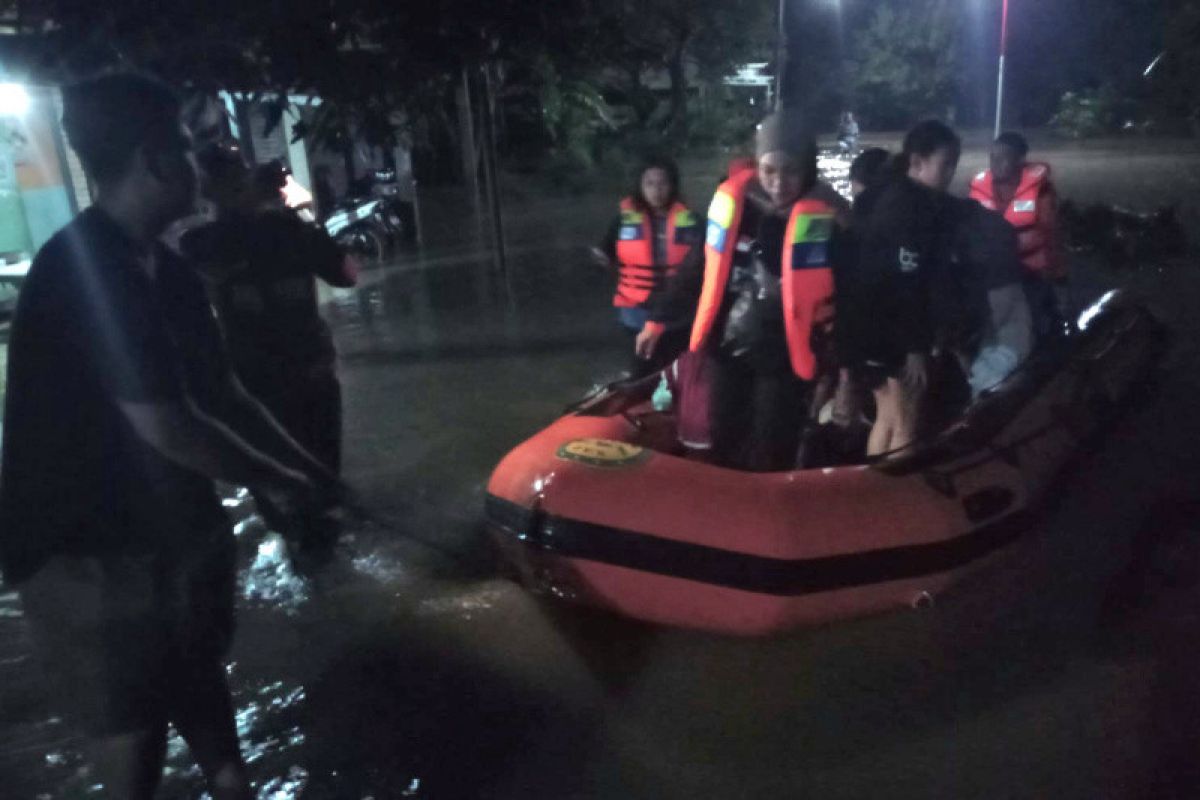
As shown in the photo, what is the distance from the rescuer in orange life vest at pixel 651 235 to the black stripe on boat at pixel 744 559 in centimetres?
158

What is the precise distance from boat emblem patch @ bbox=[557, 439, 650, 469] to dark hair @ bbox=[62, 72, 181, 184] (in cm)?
221

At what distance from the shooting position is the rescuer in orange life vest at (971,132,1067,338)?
19.1 feet

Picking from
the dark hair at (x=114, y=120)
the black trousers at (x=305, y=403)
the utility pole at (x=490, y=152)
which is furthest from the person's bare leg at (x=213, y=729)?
the utility pole at (x=490, y=152)

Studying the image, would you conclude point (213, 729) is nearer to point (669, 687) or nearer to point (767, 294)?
point (669, 687)

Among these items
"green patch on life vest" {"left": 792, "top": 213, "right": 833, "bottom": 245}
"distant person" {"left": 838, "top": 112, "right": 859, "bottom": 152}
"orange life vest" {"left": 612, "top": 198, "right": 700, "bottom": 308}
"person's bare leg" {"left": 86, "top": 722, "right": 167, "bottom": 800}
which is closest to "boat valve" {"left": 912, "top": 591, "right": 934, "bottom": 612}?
"green patch on life vest" {"left": 792, "top": 213, "right": 833, "bottom": 245}

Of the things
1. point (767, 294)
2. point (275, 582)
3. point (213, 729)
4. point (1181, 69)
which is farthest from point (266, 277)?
point (1181, 69)

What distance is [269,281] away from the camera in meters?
4.21

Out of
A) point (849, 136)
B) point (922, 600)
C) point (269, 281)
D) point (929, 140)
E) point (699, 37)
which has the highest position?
point (699, 37)

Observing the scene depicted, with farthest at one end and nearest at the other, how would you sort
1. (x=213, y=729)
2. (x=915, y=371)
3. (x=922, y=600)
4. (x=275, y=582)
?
(x=275, y=582)
(x=915, y=371)
(x=922, y=600)
(x=213, y=729)

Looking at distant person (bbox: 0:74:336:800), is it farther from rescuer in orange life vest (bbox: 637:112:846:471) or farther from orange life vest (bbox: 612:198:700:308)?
orange life vest (bbox: 612:198:700:308)

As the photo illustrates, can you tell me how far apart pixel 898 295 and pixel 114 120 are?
2996 millimetres

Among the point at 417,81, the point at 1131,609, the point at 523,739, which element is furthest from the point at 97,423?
the point at 1131,609

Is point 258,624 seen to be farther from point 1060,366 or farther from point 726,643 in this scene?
point 1060,366

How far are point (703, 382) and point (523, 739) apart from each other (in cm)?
161
